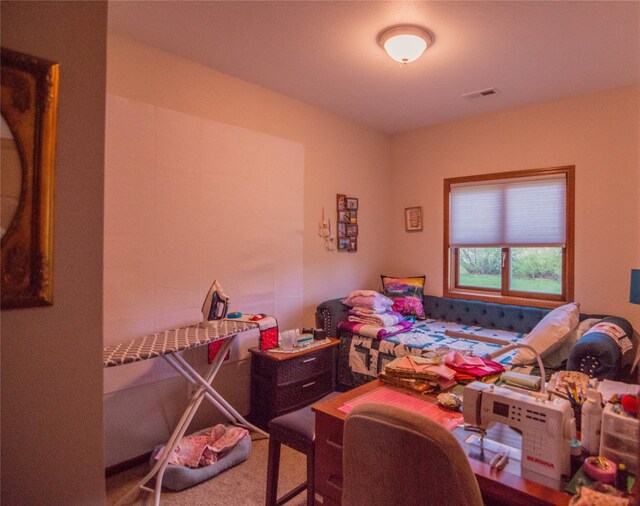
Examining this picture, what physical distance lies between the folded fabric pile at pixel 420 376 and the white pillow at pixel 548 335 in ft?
4.01

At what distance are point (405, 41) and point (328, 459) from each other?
2393 millimetres

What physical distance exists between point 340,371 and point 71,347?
2.92 meters

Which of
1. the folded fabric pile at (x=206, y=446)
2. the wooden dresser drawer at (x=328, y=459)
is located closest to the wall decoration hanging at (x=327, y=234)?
the folded fabric pile at (x=206, y=446)

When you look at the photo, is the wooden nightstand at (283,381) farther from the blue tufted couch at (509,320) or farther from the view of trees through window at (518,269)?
the view of trees through window at (518,269)

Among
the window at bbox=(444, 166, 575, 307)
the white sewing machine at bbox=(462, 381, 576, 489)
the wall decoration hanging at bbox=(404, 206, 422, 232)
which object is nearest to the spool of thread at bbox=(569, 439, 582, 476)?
the white sewing machine at bbox=(462, 381, 576, 489)

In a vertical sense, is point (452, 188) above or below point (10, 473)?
above

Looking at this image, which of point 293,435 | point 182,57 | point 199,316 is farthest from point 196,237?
point 293,435

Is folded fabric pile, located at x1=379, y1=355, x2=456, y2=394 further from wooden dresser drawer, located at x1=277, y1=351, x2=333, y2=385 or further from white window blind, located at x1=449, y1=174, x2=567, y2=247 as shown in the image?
white window blind, located at x1=449, y1=174, x2=567, y2=247

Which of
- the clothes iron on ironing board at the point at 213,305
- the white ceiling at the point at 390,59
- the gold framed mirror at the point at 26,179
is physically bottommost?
the clothes iron on ironing board at the point at 213,305

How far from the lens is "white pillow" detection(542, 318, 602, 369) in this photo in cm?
286

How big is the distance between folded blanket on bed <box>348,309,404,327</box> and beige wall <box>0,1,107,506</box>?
8.96 ft

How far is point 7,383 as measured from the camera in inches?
35.3

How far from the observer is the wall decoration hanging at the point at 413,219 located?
453 cm

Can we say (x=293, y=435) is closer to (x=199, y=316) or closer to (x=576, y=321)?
(x=199, y=316)
